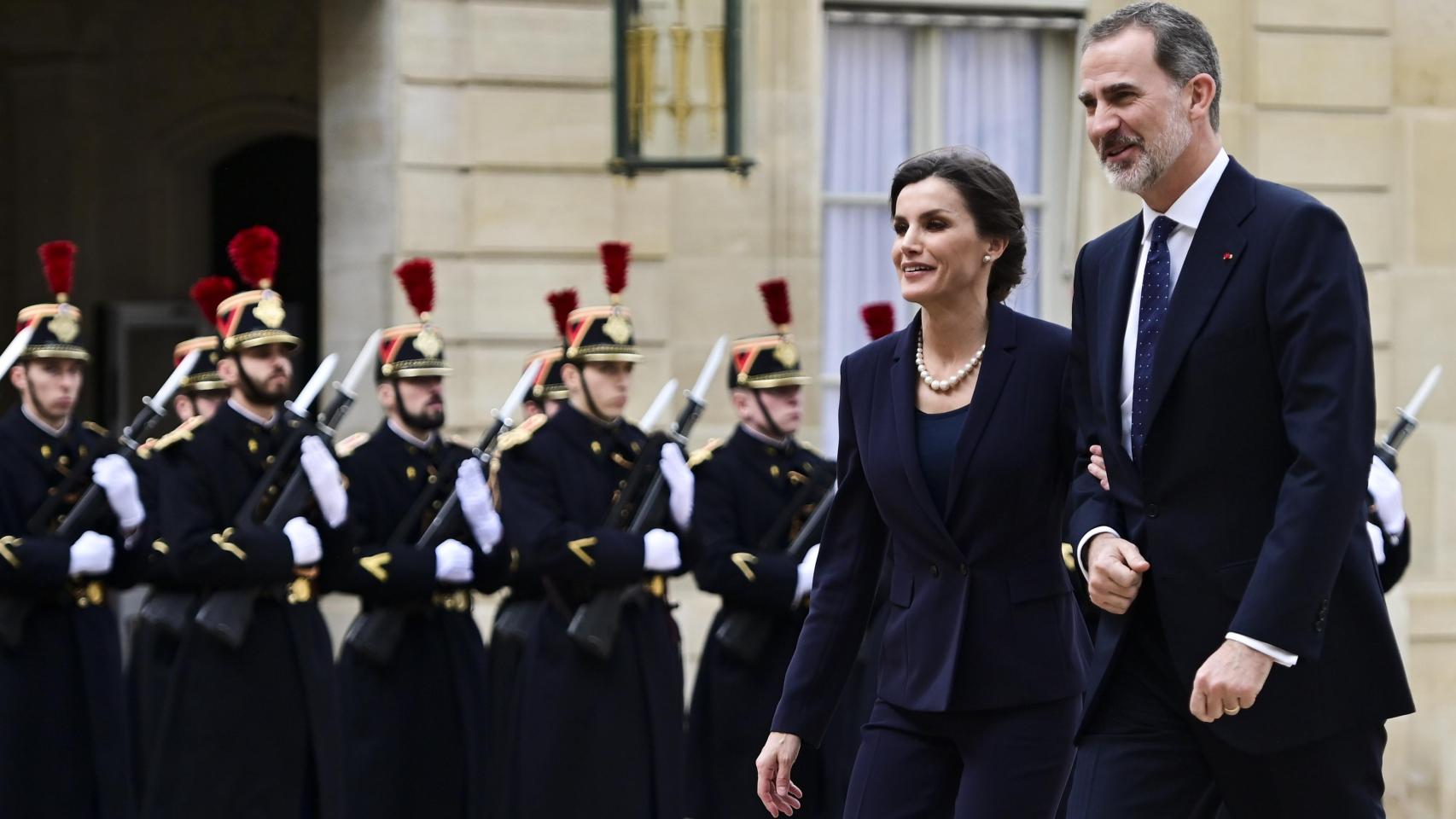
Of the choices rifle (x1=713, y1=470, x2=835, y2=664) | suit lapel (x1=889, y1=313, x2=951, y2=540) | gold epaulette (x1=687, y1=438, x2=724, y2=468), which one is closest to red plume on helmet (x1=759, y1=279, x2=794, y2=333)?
gold epaulette (x1=687, y1=438, x2=724, y2=468)

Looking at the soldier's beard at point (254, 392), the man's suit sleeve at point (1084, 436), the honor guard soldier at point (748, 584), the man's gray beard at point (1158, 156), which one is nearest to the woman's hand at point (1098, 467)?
the man's suit sleeve at point (1084, 436)

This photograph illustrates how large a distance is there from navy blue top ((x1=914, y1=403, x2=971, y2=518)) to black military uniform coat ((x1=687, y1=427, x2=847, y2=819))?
3663 millimetres

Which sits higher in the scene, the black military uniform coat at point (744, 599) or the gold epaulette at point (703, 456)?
the gold epaulette at point (703, 456)

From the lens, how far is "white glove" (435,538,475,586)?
27.9 feet

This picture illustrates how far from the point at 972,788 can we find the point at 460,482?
179 inches

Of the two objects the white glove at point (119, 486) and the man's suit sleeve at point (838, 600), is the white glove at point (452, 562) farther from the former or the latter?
the man's suit sleeve at point (838, 600)

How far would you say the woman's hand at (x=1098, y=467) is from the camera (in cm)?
402

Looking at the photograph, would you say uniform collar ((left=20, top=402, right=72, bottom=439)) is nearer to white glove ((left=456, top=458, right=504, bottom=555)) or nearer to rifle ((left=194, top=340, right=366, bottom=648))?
rifle ((left=194, top=340, right=366, bottom=648))

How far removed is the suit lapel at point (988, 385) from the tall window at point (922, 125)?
682cm

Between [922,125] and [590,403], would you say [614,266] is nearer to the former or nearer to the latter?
[590,403]

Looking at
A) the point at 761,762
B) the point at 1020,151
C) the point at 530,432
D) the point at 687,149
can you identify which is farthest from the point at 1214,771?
the point at 1020,151

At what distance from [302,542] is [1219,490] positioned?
15.3 ft

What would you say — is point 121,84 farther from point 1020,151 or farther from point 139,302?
point 1020,151

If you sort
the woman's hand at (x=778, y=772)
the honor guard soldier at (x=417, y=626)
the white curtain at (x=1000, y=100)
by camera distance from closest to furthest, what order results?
1. the woman's hand at (x=778, y=772)
2. the honor guard soldier at (x=417, y=626)
3. the white curtain at (x=1000, y=100)
